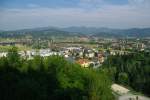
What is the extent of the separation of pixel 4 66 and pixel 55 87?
491cm

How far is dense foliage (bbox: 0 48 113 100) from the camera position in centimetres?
1808

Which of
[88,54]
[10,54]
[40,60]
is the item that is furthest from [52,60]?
[88,54]

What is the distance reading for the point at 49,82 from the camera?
71.4 ft

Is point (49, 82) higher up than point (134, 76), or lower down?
higher up

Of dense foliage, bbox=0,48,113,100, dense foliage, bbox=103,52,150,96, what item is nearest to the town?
dense foliage, bbox=103,52,150,96

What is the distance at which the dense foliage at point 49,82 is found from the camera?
712 inches

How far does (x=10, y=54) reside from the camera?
29.7 metres

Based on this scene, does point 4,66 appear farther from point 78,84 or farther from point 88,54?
point 88,54

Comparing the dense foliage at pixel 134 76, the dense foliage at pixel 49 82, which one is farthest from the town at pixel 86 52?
the dense foliage at pixel 49 82

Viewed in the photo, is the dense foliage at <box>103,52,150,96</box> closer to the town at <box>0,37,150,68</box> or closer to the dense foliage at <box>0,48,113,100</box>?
the town at <box>0,37,150,68</box>

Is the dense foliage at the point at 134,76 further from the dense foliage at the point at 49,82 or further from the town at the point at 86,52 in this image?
the dense foliage at the point at 49,82

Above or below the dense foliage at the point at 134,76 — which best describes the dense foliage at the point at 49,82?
above

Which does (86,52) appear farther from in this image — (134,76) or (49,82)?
(49,82)

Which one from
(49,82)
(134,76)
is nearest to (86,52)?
(134,76)
